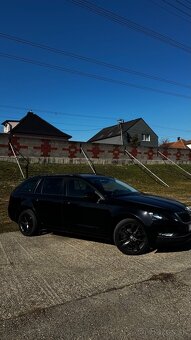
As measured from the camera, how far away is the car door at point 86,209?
7.21 meters

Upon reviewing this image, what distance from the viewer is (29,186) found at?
A: 882cm

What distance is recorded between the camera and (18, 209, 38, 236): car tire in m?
8.34

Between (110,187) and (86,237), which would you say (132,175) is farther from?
(110,187)

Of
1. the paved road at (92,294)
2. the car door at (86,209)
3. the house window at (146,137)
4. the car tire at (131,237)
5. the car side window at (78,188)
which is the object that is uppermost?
the house window at (146,137)

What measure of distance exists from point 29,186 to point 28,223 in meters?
0.87

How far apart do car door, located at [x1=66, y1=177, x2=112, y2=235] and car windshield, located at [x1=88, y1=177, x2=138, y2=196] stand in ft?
0.56

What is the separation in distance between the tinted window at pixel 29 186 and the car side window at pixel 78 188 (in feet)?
3.30

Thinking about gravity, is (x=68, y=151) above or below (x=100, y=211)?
above

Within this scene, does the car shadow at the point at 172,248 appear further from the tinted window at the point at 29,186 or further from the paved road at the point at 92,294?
the tinted window at the point at 29,186

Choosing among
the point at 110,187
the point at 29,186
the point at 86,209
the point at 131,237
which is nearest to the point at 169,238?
the point at 131,237

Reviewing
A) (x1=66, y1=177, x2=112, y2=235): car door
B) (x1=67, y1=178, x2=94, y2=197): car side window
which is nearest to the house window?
(x1=67, y1=178, x2=94, y2=197): car side window

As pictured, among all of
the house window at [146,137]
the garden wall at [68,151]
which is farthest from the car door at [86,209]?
the house window at [146,137]

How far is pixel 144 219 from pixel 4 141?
1609 cm

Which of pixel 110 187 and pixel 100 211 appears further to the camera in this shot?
pixel 110 187
